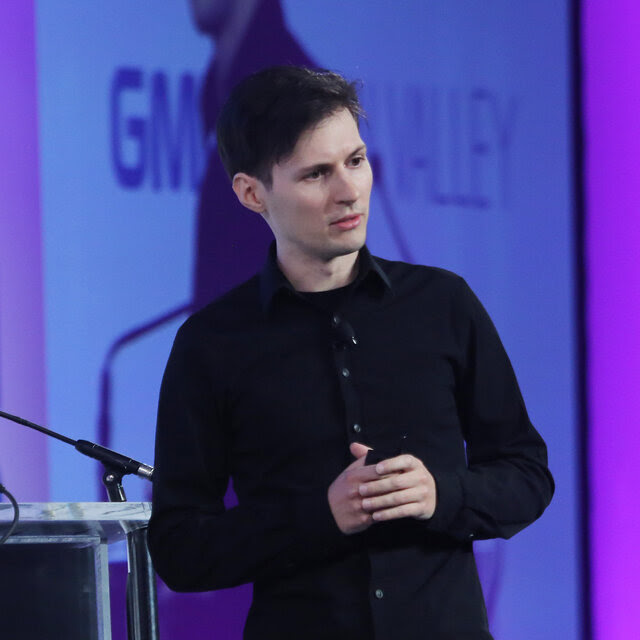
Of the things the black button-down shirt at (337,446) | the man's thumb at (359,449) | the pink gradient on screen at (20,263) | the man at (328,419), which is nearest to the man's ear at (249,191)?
the man at (328,419)

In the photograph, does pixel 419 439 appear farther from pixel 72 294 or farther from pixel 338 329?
pixel 72 294

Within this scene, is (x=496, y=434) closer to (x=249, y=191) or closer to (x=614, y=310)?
(x=249, y=191)

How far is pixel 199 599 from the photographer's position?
2789 millimetres

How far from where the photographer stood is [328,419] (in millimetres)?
1520

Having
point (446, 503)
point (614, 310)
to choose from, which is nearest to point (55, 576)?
point (446, 503)

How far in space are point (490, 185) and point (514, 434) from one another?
67.5 inches

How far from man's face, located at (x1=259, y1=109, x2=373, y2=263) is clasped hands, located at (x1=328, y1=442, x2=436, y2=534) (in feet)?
1.09

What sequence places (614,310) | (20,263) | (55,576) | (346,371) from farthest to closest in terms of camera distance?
(614,310)
(20,263)
(346,371)
(55,576)

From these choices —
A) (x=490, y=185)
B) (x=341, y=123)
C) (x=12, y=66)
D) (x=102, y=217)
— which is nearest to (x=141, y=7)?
(x=12, y=66)

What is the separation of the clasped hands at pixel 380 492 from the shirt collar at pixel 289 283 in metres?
0.31

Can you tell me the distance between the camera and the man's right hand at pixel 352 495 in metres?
1.35

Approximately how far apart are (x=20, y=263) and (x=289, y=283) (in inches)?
47.0

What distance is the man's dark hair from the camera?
1.61m

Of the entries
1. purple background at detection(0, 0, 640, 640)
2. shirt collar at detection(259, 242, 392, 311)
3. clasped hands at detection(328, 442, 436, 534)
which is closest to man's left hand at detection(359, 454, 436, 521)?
clasped hands at detection(328, 442, 436, 534)
